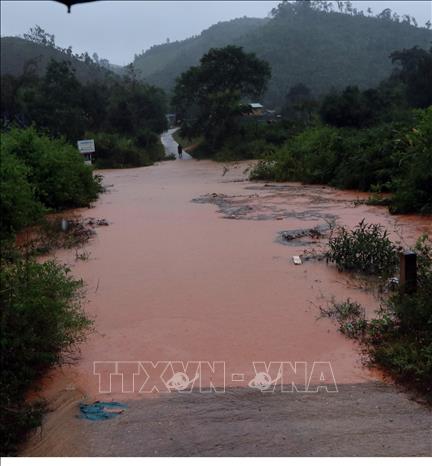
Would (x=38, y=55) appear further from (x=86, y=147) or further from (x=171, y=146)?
(x=86, y=147)

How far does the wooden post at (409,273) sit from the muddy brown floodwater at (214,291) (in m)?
0.75

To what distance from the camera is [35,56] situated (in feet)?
230

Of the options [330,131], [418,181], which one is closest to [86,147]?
[330,131]

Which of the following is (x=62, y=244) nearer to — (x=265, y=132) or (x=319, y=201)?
(x=319, y=201)

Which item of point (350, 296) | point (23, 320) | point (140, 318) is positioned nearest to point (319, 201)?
point (350, 296)

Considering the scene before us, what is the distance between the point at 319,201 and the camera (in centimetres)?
1650

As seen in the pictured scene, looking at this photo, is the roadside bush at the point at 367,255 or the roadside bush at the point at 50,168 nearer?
the roadside bush at the point at 367,255

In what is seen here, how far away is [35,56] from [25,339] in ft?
237

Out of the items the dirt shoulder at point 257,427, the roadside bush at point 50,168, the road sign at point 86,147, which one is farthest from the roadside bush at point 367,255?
the road sign at point 86,147

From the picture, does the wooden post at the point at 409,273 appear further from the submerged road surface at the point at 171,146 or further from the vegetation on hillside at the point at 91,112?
the submerged road surface at the point at 171,146

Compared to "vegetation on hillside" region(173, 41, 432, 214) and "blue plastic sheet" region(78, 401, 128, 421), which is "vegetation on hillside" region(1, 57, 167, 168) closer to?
"vegetation on hillside" region(173, 41, 432, 214)

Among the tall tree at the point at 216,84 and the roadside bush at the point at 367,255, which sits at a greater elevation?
the tall tree at the point at 216,84

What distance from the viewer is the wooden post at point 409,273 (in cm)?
590

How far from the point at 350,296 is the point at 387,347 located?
191cm
